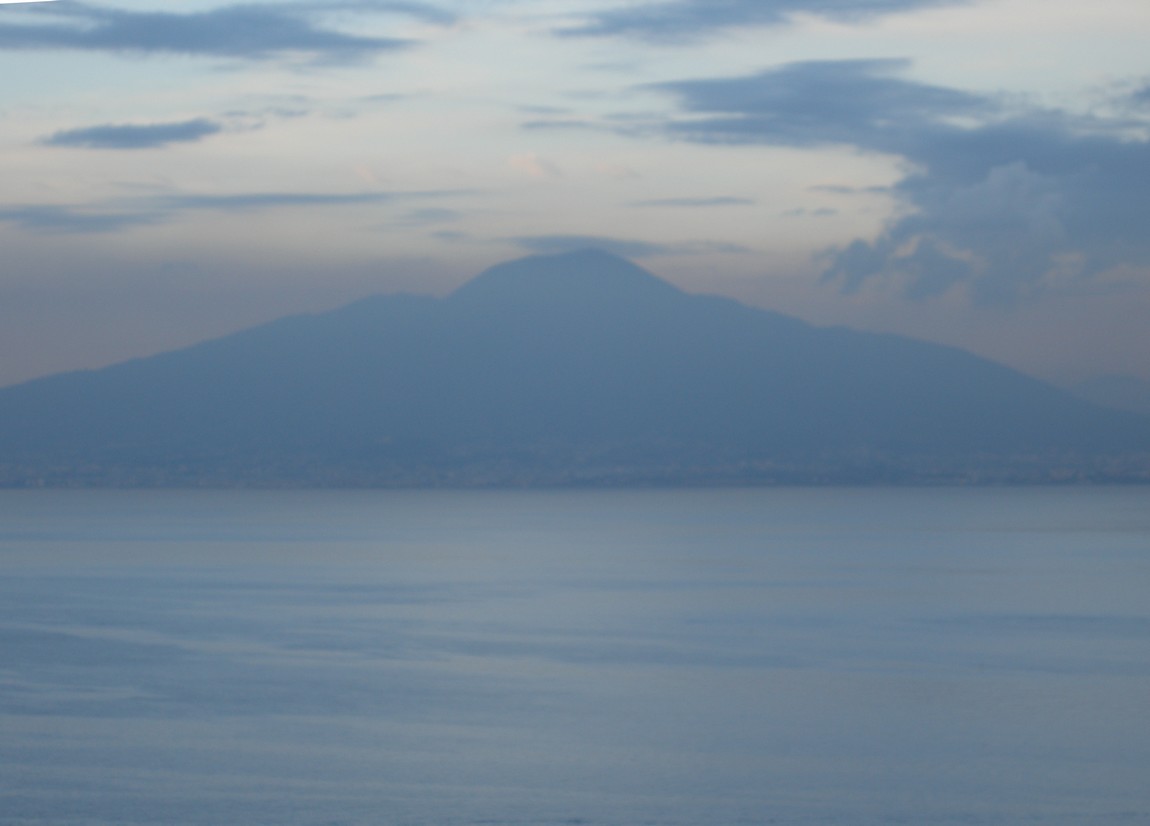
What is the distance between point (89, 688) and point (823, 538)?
2224cm

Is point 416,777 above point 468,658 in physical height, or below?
below

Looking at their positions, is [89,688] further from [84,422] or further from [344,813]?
[84,422]

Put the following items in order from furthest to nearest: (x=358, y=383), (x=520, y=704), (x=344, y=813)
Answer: (x=358, y=383) → (x=520, y=704) → (x=344, y=813)

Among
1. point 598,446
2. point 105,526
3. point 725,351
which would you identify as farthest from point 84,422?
point 105,526

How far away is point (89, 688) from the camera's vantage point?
9.23m

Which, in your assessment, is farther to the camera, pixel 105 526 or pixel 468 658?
pixel 105 526

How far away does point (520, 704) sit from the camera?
28.7 ft

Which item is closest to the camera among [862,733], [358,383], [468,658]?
[862,733]

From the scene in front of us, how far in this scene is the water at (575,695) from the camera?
652 centimetres

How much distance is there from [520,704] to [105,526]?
2926cm

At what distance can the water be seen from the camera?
21.4 feet

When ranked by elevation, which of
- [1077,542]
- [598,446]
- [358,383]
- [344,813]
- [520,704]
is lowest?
[344,813]

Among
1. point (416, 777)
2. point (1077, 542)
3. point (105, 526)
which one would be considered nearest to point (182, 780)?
point (416, 777)

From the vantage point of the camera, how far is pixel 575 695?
9180mm
